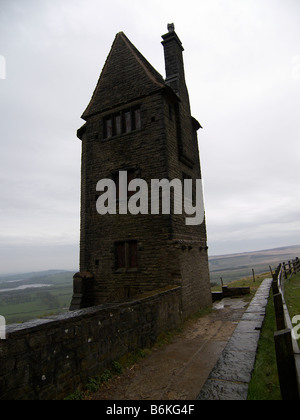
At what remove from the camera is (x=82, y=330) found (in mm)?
4648

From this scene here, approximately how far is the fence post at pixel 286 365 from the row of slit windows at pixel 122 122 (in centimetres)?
1047

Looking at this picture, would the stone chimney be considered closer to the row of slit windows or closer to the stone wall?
the row of slit windows

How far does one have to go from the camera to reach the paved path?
14.4 ft

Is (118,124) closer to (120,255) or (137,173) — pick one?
(137,173)

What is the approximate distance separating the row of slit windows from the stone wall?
27.2ft

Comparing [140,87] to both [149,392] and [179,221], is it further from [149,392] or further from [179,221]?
[149,392]

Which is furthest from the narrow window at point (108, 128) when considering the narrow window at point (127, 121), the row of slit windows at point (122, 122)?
the narrow window at point (127, 121)

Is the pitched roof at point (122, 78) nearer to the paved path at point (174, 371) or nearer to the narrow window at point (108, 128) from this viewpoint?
the narrow window at point (108, 128)

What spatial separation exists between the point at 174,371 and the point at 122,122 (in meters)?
→ 10.4

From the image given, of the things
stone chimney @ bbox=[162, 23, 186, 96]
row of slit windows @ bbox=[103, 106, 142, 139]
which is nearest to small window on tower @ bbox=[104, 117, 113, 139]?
row of slit windows @ bbox=[103, 106, 142, 139]

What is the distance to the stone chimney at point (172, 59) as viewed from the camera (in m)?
13.2

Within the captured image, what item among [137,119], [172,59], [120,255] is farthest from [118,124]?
[120,255]
